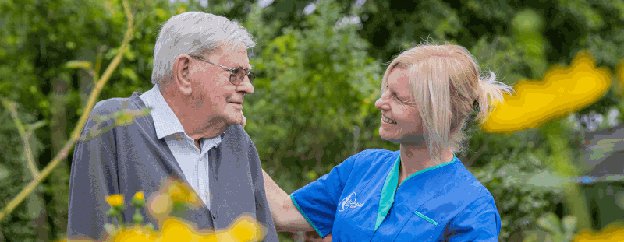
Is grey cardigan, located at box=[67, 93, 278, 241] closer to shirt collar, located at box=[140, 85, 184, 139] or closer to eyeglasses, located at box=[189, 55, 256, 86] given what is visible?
shirt collar, located at box=[140, 85, 184, 139]

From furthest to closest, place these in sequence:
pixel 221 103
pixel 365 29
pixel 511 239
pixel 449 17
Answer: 1. pixel 365 29
2. pixel 449 17
3. pixel 511 239
4. pixel 221 103

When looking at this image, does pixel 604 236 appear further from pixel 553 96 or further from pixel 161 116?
pixel 161 116

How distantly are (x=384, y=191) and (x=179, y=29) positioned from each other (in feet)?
2.30

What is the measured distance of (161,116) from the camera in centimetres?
235

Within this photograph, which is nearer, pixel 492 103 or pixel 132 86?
pixel 492 103

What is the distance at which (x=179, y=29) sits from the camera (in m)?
2.34

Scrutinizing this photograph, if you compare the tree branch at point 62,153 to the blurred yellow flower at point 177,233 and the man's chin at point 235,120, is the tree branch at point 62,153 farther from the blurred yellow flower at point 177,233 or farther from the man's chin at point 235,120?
the man's chin at point 235,120

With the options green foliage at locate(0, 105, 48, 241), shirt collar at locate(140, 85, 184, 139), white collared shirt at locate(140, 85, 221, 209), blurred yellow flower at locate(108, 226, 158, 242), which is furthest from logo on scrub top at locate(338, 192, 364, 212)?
green foliage at locate(0, 105, 48, 241)

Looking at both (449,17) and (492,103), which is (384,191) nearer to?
(492,103)

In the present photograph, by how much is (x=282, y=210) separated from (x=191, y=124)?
22.7 inches

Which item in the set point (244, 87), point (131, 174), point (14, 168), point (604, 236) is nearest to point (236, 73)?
point (244, 87)

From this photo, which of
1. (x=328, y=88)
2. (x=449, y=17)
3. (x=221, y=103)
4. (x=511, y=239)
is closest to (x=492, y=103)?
(x=221, y=103)

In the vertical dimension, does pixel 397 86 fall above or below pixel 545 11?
above

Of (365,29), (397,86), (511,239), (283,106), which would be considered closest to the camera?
(397,86)
